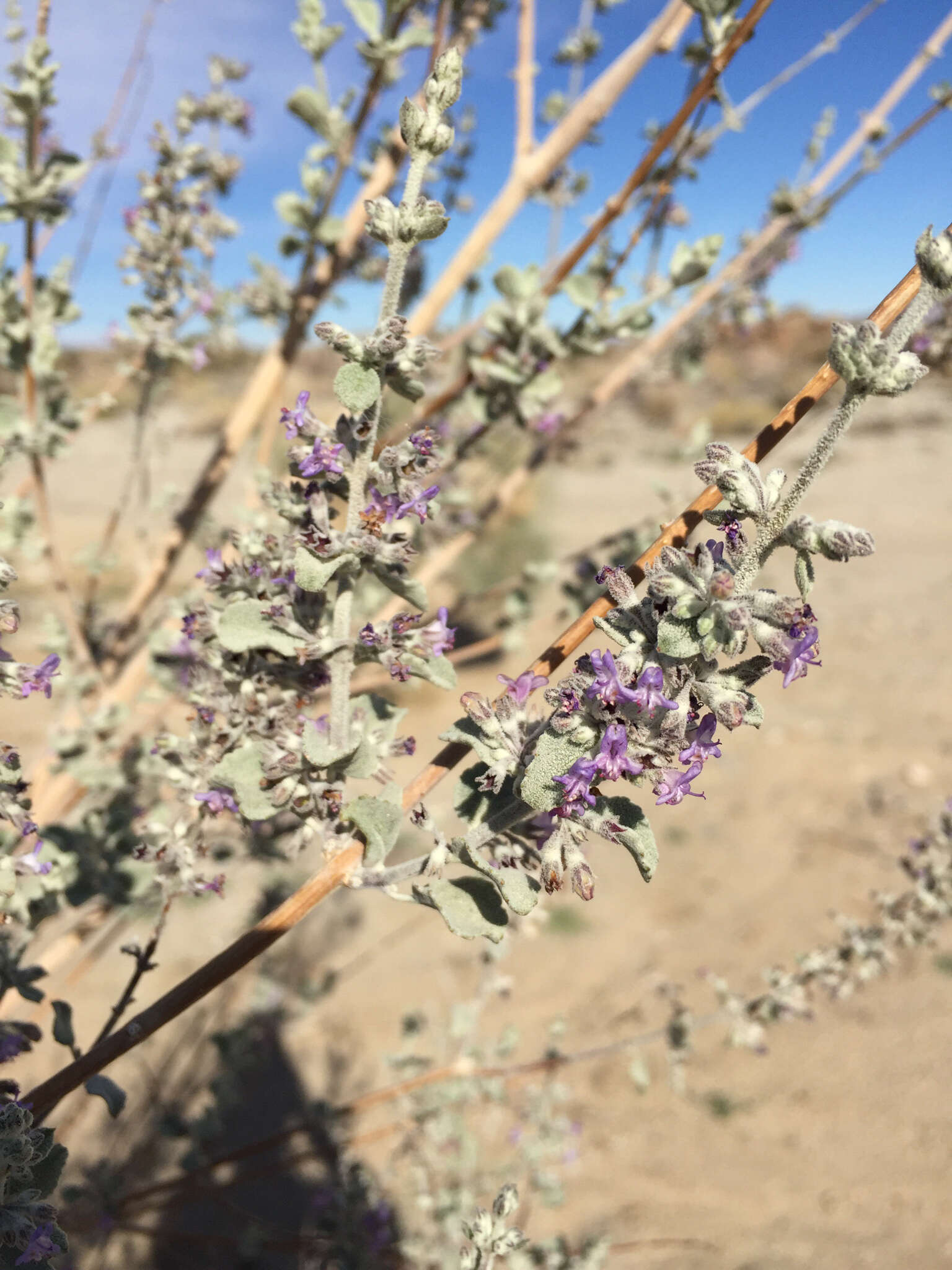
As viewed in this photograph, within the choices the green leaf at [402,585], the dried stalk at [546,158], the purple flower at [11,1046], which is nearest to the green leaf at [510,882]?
the green leaf at [402,585]

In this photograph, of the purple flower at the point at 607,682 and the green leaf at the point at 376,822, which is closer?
the purple flower at the point at 607,682

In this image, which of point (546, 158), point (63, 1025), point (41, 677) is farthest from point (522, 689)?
point (546, 158)

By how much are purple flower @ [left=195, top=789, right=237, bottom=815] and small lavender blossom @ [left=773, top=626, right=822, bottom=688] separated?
2.90 ft

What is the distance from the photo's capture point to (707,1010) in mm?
5762

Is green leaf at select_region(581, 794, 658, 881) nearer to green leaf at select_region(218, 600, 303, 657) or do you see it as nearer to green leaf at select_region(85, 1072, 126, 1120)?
green leaf at select_region(218, 600, 303, 657)

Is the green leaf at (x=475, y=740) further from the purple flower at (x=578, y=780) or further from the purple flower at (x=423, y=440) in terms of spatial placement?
the purple flower at (x=423, y=440)

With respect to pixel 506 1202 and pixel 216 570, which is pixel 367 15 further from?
pixel 506 1202

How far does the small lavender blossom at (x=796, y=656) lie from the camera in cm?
90

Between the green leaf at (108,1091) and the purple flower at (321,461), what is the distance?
986 millimetres

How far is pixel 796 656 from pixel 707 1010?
18.7ft

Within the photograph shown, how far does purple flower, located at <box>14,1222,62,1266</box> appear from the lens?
3.13 feet

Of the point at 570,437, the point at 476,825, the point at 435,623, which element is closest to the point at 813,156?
the point at 570,437

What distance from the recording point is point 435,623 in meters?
1.36

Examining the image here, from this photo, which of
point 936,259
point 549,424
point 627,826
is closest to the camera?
point 936,259
